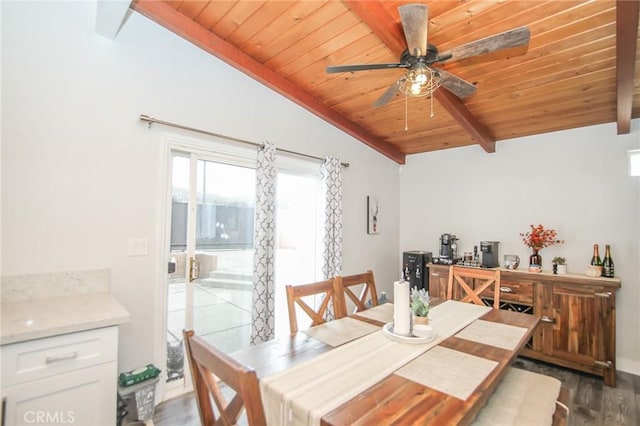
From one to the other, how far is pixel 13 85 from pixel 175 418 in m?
2.40

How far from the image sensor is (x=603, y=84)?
8.55 feet

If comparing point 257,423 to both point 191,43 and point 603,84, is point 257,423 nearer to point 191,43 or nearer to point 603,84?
point 191,43

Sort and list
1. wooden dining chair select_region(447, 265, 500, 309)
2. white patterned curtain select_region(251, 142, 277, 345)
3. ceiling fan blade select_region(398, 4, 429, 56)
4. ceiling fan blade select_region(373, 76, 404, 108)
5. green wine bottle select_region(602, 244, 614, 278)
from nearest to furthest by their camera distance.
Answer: ceiling fan blade select_region(398, 4, 429, 56) → ceiling fan blade select_region(373, 76, 404, 108) → wooden dining chair select_region(447, 265, 500, 309) → white patterned curtain select_region(251, 142, 277, 345) → green wine bottle select_region(602, 244, 614, 278)

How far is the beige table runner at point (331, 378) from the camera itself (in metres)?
1.05

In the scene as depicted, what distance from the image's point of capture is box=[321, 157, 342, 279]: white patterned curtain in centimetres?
352

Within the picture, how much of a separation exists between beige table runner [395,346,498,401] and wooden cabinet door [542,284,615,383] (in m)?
2.21

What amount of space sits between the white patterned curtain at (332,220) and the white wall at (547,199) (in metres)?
1.55

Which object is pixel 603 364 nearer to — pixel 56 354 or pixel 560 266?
pixel 560 266

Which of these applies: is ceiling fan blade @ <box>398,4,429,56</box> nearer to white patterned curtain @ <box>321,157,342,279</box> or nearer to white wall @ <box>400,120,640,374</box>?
white patterned curtain @ <box>321,157,342,279</box>

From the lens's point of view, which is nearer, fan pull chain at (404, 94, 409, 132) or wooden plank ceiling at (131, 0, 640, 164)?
wooden plank ceiling at (131, 0, 640, 164)

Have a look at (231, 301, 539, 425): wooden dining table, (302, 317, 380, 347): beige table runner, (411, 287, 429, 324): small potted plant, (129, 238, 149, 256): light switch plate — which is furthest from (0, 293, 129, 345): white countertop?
(411, 287, 429, 324): small potted plant

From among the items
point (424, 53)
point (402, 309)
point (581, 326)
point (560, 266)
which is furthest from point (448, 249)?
point (424, 53)

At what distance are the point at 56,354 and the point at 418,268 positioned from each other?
362 centimetres

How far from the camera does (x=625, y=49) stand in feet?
6.45
